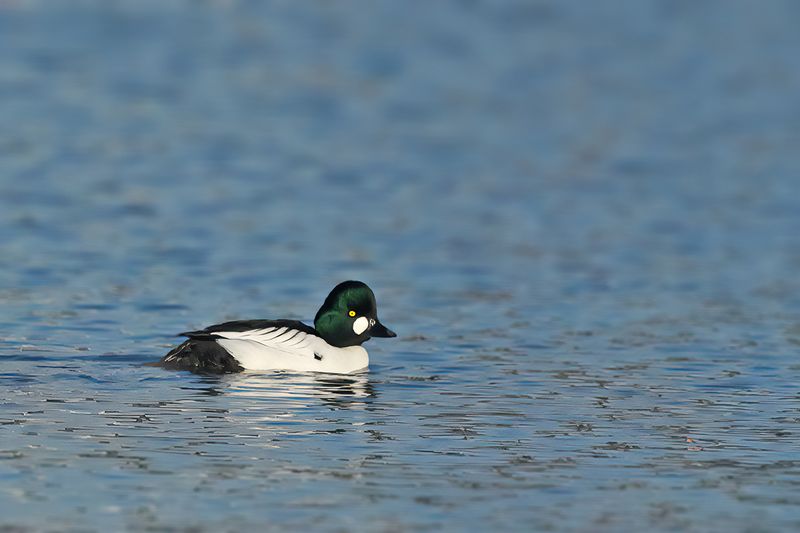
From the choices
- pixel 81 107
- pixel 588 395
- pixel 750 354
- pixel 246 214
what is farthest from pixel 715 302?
pixel 81 107

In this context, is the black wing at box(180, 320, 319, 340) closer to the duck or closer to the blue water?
the duck

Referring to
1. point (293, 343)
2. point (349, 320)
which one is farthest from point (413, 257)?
point (293, 343)

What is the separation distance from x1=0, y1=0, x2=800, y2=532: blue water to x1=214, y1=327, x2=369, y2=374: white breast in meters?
0.33

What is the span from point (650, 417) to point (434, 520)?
3920 mm

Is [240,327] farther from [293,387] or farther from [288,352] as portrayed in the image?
[293,387]

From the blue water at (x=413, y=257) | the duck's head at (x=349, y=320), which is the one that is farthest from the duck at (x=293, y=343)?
the blue water at (x=413, y=257)

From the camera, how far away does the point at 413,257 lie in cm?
2198

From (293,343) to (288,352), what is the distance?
0.13 meters

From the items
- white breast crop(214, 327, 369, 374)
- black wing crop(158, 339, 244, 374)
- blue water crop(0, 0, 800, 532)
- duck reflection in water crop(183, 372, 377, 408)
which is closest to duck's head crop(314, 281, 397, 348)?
white breast crop(214, 327, 369, 374)

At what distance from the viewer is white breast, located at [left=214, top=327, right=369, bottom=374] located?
1527 centimetres

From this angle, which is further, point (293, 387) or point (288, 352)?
point (288, 352)

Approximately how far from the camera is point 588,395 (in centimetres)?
1426

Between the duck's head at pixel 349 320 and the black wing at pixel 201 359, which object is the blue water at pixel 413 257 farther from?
the duck's head at pixel 349 320

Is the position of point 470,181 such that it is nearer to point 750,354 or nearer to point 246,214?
point 246,214
